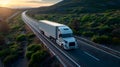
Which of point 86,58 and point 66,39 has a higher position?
point 66,39

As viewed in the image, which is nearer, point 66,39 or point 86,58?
point 86,58

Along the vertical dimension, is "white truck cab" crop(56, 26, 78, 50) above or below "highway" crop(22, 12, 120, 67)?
above

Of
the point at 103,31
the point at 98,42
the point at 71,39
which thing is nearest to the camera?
the point at 71,39

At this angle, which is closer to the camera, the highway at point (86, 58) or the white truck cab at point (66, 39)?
the highway at point (86, 58)

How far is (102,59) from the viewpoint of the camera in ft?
85.4

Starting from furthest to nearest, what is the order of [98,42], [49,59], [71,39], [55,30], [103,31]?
[103,31] < [98,42] < [55,30] < [71,39] < [49,59]

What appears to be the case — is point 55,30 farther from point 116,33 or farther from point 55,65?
point 116,33

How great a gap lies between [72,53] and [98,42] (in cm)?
940

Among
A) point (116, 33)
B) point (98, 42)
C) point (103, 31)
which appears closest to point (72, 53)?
point (98, 42)

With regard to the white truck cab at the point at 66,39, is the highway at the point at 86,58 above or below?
below

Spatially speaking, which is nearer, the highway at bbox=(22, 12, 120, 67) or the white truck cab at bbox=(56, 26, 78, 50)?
the highway at bbox=(22, 12, 120, 67)

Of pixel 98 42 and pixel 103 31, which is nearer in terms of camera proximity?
pixel 98 42

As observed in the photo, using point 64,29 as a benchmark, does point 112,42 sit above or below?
below

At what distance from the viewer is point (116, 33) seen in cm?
4044
